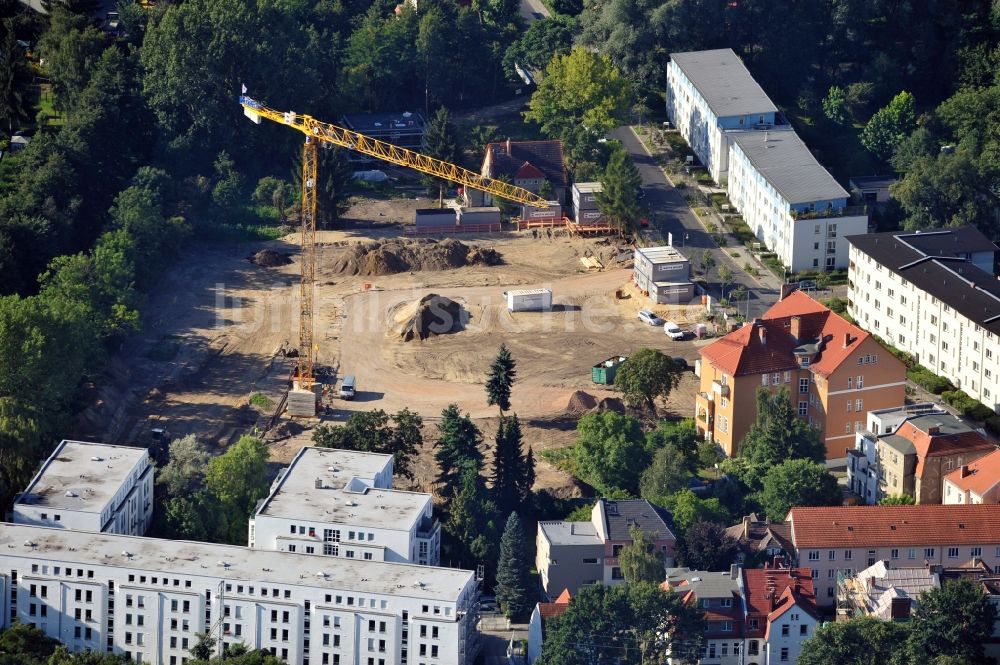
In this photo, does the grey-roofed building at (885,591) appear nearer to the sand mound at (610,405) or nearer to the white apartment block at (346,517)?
the white apartment block at (346,517)

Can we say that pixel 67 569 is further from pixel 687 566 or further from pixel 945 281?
pixel 945 281

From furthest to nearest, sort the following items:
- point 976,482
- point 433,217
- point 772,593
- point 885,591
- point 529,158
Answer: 1. point 529,158
2. point 433,217
3. point 976,482
4. point 885,591
5. point 772,593

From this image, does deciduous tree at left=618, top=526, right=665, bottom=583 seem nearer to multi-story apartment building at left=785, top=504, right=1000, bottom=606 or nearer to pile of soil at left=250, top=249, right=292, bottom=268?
multi-story apartment building at left=785, top=504, right=1000, bottom=606

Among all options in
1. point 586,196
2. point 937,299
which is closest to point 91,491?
point 937,299

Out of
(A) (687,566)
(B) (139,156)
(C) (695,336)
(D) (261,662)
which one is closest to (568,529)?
(A) (687,566)

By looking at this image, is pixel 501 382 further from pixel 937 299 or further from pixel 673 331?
pixel 937 299

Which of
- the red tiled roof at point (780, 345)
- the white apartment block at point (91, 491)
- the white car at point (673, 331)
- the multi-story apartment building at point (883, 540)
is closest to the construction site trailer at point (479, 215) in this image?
the white car at point (673, 331)
